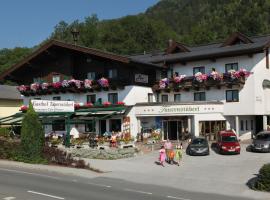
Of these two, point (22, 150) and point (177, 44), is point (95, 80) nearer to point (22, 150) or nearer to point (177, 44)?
point (177, 44)

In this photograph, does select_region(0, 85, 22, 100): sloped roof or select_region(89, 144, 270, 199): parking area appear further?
select_region(0, 85, 22, 100): sloped roof

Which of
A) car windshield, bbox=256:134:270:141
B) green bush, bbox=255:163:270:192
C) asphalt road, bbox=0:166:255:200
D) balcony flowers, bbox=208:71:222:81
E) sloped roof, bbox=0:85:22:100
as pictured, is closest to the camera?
asphalt road, bbox=0:166:255:200

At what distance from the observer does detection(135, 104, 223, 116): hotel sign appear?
40.7m

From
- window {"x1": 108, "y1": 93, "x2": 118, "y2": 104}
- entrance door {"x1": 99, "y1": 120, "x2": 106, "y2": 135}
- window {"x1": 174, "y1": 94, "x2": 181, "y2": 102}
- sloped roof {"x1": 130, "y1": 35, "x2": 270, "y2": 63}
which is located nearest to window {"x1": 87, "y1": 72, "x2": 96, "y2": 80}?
window {"x1": 108, "y1": 93, "x2": 118, "y2": 104}

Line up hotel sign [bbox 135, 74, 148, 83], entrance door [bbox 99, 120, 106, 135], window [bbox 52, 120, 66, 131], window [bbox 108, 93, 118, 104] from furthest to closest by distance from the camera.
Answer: window [bbox 52, 120, 66, 131] → entrance door [bbox 99, 120, 106, 135] → window [bbox 108, 93, 118, 104] → hotel sign [bbox 135, 74, 148, 83]

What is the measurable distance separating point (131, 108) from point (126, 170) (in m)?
16.2

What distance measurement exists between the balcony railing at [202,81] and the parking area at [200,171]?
7587 mm

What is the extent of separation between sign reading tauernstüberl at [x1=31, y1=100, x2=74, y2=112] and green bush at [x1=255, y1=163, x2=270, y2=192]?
69.3 feet

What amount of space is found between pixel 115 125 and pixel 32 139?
15045 millimetres

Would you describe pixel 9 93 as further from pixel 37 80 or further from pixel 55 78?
pixel 55 78

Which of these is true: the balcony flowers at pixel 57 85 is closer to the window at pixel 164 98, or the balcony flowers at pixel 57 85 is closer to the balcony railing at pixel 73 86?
the balcony railing at pixel 73 86

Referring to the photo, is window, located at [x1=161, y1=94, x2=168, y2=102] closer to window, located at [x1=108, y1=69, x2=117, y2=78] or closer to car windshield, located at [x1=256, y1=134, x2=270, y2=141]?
window, located at [x1=108, y1=69, x2=117, y2=78]

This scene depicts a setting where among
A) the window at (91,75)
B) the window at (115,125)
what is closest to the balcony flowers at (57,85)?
the window at (91,75)

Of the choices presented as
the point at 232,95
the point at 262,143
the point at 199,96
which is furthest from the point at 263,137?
the point at 199,96
